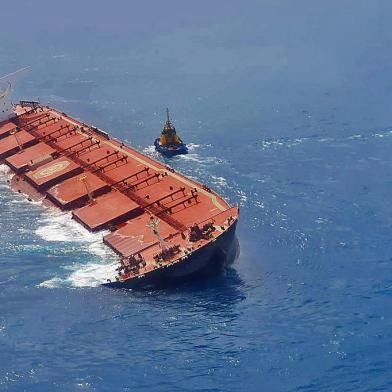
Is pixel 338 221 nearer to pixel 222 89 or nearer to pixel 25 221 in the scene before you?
pixel 25 221

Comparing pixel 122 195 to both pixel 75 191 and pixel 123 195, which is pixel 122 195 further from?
pixel 75 191

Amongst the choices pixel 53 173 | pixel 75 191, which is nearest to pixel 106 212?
pixel 75 191

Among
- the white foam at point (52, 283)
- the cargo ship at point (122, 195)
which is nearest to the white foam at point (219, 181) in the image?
the cargo ship at point (122, 195)

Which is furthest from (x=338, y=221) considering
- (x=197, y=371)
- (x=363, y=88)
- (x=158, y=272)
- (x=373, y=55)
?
(x=373, y=55)

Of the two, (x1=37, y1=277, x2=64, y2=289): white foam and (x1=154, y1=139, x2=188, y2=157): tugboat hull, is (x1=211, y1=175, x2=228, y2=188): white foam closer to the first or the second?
(x1=154, y1=139, x2=188, y2=157): tugboat hull

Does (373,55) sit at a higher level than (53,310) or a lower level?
higher
